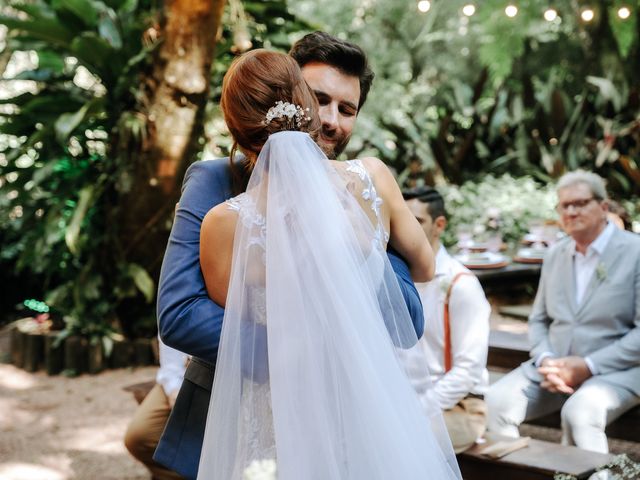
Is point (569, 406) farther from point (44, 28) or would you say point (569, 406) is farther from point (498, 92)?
point (498, 92)

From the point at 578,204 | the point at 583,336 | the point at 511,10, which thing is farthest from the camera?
the point at 511,10

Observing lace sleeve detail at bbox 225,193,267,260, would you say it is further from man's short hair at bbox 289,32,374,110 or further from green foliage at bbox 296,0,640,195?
green foliage at bbox 296,0,640,195

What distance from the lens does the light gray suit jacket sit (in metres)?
3.60

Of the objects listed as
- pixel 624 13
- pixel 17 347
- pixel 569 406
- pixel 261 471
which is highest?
pixel 624 13

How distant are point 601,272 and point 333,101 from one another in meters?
2.26

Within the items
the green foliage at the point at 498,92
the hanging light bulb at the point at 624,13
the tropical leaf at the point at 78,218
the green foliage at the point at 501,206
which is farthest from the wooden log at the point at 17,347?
the hanging light bulb at the point at 624,13

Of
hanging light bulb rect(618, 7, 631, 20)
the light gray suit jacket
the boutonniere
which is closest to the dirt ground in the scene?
the light gray suit jacket

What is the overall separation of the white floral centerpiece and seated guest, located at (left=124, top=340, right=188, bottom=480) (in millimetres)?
1672

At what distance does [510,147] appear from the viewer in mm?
10820

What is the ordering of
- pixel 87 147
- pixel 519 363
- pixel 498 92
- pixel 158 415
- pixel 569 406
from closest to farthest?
1. pixel 158 415
2. pixel 569 406
3. pixel 519 363
4. pixel 87 147
5. pixel 498 92

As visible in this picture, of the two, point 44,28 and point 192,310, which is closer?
point 192,310

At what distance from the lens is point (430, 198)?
356 cm

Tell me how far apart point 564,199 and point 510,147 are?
714 cm

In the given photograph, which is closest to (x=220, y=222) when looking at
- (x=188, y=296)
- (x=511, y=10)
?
(x=188, y=296)
